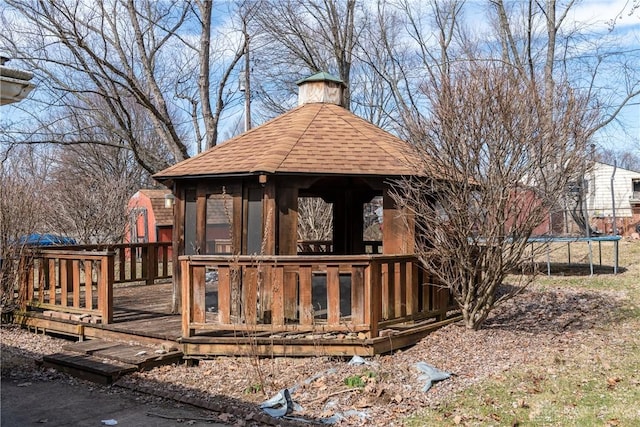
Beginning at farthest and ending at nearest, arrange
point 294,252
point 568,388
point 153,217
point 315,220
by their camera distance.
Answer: point 153,217
point 315,220
point 294,252
point 568,388

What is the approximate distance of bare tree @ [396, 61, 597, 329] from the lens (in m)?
7.36

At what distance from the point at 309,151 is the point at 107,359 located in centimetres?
400

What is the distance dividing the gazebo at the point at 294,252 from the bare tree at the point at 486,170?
1.76ft

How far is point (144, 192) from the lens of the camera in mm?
28922

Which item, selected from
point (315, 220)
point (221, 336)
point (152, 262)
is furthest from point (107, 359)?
point (315, 220)

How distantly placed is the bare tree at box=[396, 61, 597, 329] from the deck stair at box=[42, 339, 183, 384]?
352 centimetres

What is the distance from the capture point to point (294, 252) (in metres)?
8.52

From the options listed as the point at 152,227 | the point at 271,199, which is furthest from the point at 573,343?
the point at 152,227

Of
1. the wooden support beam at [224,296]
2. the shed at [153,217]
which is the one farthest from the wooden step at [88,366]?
the shed at [153,217]

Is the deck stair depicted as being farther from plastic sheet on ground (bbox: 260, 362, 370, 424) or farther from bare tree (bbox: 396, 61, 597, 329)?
bare tree (bbox: 396, 61, 597, 329)

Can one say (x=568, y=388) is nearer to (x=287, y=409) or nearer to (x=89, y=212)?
(x=287, y=409)

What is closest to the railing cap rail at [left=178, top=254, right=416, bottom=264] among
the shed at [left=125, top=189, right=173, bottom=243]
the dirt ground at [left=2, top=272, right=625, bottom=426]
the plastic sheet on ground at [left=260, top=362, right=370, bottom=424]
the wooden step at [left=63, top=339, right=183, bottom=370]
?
the dirt ground at [left=2, top=272, right=625, bottom=426]

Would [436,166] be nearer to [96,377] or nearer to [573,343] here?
[573,343]

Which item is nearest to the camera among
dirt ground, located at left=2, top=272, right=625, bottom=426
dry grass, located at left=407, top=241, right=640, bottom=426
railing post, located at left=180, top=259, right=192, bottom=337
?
dry grass, located at left=407, top=241, right=640, bottom=426
